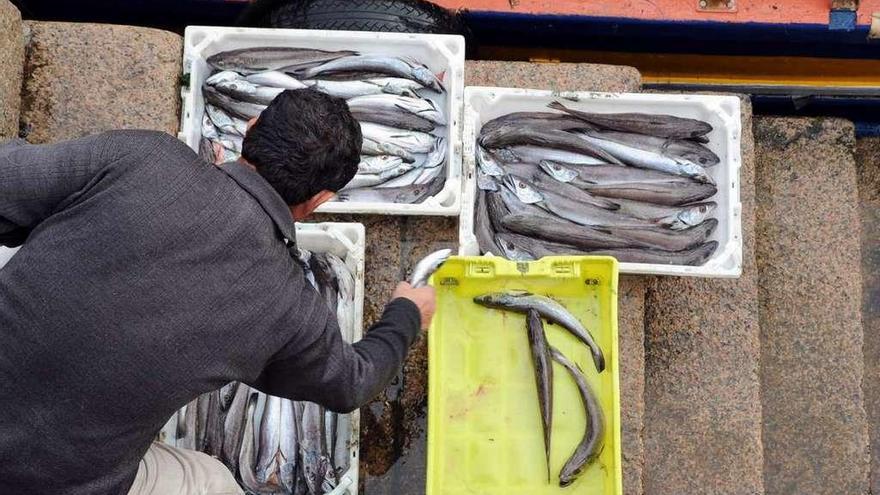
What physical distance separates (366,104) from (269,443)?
1632 mm

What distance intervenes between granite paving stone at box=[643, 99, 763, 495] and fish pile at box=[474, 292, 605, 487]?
68cm

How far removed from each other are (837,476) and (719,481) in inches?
29.6

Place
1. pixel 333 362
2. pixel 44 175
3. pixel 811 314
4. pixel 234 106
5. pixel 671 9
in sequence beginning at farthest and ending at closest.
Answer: pixel 671 9 < pixel 811 314 < pixel 234 106 < pixel 333 362 < pixel 44 175

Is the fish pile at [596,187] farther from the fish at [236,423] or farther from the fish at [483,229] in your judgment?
the fish at [236,423]

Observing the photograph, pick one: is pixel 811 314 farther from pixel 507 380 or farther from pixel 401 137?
pixel 401 137

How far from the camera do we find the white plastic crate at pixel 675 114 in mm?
3949

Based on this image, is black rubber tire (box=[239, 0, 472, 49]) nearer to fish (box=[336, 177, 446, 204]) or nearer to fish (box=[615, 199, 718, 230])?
fish (box=[336, 177, 446, 204])

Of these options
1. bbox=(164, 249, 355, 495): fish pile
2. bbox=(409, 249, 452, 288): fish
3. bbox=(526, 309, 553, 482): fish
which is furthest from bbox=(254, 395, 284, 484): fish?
bbox=(526, 309, 553, 482): fish

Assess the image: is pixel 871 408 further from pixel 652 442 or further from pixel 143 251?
pixel 143 251

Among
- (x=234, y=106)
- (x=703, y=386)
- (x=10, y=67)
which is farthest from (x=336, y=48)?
(x=703, y=386)

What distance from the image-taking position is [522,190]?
407 centimetres

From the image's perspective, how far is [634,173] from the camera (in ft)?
13.8

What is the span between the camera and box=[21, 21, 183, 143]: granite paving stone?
4.09 m

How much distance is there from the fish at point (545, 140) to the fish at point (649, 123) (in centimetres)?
11
